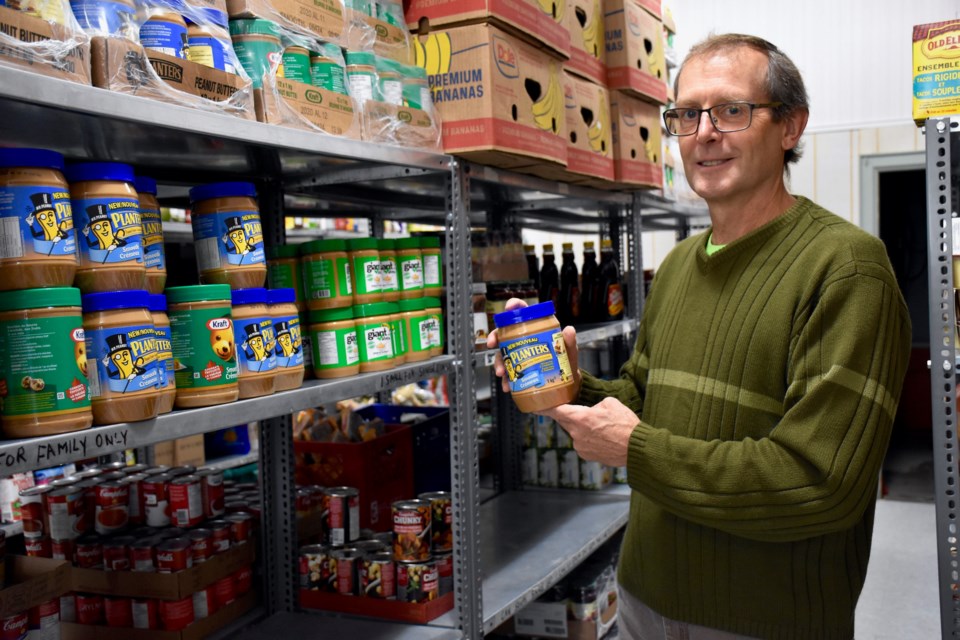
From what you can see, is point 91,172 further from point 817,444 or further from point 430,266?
point 817,444

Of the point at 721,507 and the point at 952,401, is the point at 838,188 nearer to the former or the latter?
the point at 952,401

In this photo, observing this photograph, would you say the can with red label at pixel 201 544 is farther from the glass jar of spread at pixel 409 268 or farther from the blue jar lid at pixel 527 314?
the blue jar lid at pixel 527 314

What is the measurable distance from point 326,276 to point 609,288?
6.15ft

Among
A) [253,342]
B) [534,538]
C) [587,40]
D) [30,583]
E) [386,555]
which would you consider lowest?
[534,538]

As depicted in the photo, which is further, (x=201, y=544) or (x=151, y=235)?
(x=201, y=544)

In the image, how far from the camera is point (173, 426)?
1.32 meters

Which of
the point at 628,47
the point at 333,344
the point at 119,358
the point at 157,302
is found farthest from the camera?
the point at 628,47

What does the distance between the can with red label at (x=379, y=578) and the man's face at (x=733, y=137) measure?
1.26 metres

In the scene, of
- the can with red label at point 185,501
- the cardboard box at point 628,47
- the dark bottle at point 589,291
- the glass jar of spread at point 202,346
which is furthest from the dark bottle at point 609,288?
the glass jar of spread at point 202,346

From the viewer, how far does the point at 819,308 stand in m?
1.53

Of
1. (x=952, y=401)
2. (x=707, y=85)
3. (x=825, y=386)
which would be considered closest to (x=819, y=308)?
(x=825, y=386)

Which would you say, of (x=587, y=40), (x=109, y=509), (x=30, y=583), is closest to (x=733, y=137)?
(x=587, y=40)

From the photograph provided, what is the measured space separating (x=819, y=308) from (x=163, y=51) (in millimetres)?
1217

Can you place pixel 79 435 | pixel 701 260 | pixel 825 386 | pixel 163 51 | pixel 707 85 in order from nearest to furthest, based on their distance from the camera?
pixel 79 435
pixel 163 51
pixel 825 386
pixel 707 85
pixel 701 260
